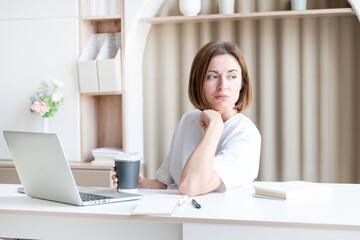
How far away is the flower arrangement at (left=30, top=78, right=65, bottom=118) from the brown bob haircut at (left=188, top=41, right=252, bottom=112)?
4.71 ft

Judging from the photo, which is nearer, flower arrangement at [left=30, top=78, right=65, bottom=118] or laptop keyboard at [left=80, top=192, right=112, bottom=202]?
laptop keyboard at [left=80, top=192, right=112, bottom=202]

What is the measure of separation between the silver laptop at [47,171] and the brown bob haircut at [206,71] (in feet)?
1.91

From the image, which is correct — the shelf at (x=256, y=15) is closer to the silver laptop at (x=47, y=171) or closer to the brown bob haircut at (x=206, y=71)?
the brown bob haircut at (x=206, y=71)

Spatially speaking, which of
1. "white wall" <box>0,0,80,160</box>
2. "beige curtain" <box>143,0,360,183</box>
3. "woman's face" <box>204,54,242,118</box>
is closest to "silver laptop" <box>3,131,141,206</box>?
"woman's face" <box>204,54,242,118</box>

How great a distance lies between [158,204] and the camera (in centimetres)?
120

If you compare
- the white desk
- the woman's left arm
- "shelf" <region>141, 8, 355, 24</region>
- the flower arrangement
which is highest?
"shelf" <region>141, 8, 355, 24</region>

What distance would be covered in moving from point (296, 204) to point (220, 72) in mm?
658

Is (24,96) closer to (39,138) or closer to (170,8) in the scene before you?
(170,8)

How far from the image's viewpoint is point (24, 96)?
310 centimetres

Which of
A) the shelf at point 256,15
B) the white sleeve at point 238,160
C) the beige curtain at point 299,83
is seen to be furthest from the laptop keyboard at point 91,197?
the beige curtain at point 299,83

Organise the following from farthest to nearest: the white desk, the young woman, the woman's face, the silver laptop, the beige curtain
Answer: the beige curtain < the woman's face < the young woman < the silver laptop < the white desk

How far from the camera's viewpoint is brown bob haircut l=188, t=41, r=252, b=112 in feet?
5.63

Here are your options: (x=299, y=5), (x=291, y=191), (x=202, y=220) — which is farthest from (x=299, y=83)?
(x=202, y=220)

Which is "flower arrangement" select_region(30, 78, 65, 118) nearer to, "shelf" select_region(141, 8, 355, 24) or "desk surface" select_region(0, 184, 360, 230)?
"shelf" select_region(141, 8, 355, 24)
